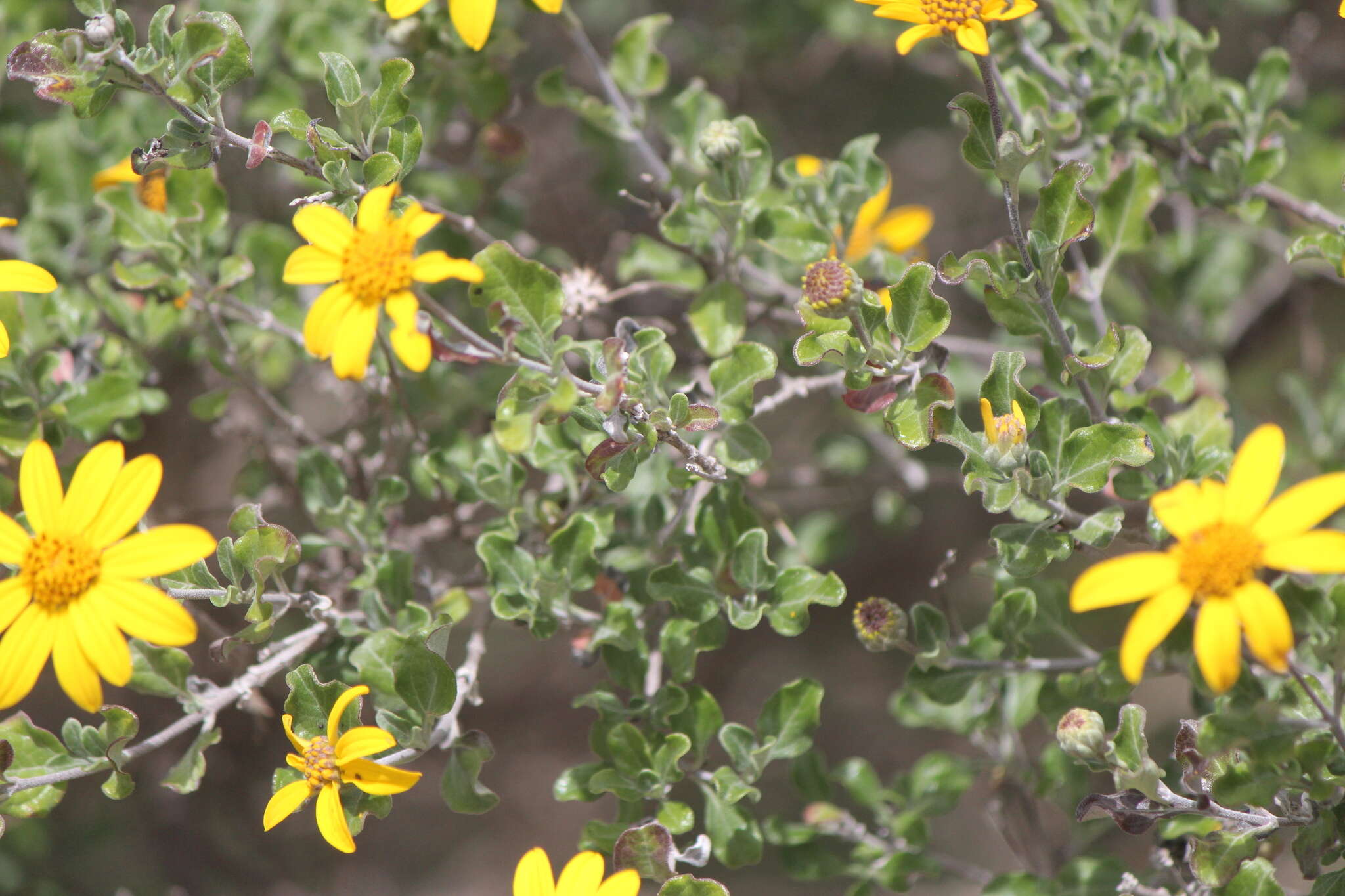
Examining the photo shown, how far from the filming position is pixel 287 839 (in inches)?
154

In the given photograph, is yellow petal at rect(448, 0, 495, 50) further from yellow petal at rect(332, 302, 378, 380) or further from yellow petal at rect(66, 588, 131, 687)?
yellow petal at rect(66, 588, 131, 687)

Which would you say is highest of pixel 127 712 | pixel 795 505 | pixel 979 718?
pixel 127 712

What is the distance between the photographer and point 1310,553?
4.89 feet

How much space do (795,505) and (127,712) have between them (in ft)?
→ 7.51

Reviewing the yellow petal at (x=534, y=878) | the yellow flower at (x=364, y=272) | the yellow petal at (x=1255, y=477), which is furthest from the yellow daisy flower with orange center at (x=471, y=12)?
the yellow petal at (x=534, y=878)

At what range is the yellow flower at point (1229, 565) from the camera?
58.4 inches

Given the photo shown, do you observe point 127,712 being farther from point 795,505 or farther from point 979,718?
point 795,505

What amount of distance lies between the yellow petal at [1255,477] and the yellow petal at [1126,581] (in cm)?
13

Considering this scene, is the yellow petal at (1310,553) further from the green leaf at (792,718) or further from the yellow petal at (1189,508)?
the green leaf at (792,718)

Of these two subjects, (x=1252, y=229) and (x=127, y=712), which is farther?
(x=1252, y=229)

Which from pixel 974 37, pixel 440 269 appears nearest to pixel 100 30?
pixel 440 269

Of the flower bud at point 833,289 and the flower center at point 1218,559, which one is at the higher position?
the flower bud at point 833,289

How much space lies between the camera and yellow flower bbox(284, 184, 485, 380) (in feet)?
5.45

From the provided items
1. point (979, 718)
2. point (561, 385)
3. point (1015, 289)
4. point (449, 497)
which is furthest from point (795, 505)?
point (561, 385)
